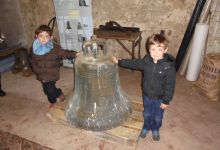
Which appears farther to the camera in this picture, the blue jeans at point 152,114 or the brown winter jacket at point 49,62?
the brown winter jacket at point 49,62

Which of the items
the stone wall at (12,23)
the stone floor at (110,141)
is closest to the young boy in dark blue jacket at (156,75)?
the stone floor at (110,141)

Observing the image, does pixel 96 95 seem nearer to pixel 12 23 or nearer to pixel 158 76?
pixel 158 76

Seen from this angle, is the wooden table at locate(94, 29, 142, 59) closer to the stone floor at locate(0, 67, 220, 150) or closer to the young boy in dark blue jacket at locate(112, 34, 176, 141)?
the stone floor at locate(0, 67, 220, 150)

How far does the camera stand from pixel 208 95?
11.0 ft

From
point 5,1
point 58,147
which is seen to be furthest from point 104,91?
point 5,1

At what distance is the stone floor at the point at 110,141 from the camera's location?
2518mm

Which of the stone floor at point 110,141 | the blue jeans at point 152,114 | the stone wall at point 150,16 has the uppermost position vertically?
the stone wall at point 150,16

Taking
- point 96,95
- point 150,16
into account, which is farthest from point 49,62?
point 150,16

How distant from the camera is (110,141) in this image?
252 cm

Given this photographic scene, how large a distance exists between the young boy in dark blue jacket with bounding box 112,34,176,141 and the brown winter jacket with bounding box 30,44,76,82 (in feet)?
2.55

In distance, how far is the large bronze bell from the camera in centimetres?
212

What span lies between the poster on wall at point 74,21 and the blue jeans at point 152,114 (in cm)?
210

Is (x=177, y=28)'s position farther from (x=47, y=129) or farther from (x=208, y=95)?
(x=47, y=129)

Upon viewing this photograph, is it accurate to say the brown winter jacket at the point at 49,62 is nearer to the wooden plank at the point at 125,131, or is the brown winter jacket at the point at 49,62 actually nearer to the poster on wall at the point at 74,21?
the wooden plank at the point at 125,131
